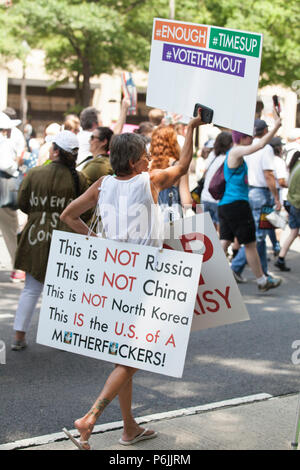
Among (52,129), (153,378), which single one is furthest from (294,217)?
(153,378)

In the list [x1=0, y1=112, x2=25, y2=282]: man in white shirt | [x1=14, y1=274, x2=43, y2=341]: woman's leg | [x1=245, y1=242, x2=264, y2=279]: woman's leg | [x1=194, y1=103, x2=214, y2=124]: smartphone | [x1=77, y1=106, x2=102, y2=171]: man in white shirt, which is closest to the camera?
[x1=194, y1=103, x2=214, y2=124]: smartphone

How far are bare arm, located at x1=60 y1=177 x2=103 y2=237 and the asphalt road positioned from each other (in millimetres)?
1172

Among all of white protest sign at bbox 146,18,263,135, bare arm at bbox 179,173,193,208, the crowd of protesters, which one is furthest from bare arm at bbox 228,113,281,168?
white protest sign at bbox 146,18,263,135

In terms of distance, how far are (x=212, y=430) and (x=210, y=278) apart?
34.2 inches

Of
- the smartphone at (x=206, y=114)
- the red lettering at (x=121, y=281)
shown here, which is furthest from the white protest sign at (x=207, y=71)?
the red lettering at (x=121, y=281)

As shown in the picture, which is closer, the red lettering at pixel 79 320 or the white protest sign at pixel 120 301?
the white protest sign at pixel 120 301

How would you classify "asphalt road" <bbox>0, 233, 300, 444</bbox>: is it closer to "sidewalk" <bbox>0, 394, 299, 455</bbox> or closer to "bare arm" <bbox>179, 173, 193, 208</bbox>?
"sidewalk" <bbox>0, 394, 299, 455</bbox>

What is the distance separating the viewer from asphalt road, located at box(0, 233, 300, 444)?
481 cm

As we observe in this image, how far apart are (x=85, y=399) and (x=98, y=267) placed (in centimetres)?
131

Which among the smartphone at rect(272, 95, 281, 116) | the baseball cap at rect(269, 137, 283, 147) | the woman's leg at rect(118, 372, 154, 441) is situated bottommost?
the woman's leg at rect(118, 372, 154, 441)

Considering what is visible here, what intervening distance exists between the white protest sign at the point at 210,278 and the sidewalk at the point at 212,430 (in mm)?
600

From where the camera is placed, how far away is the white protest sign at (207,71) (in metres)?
4.38

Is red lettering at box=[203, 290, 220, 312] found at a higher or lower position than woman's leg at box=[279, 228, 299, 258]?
higher

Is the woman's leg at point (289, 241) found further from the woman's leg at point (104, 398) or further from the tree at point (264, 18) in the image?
the tree at point (264, 18)
